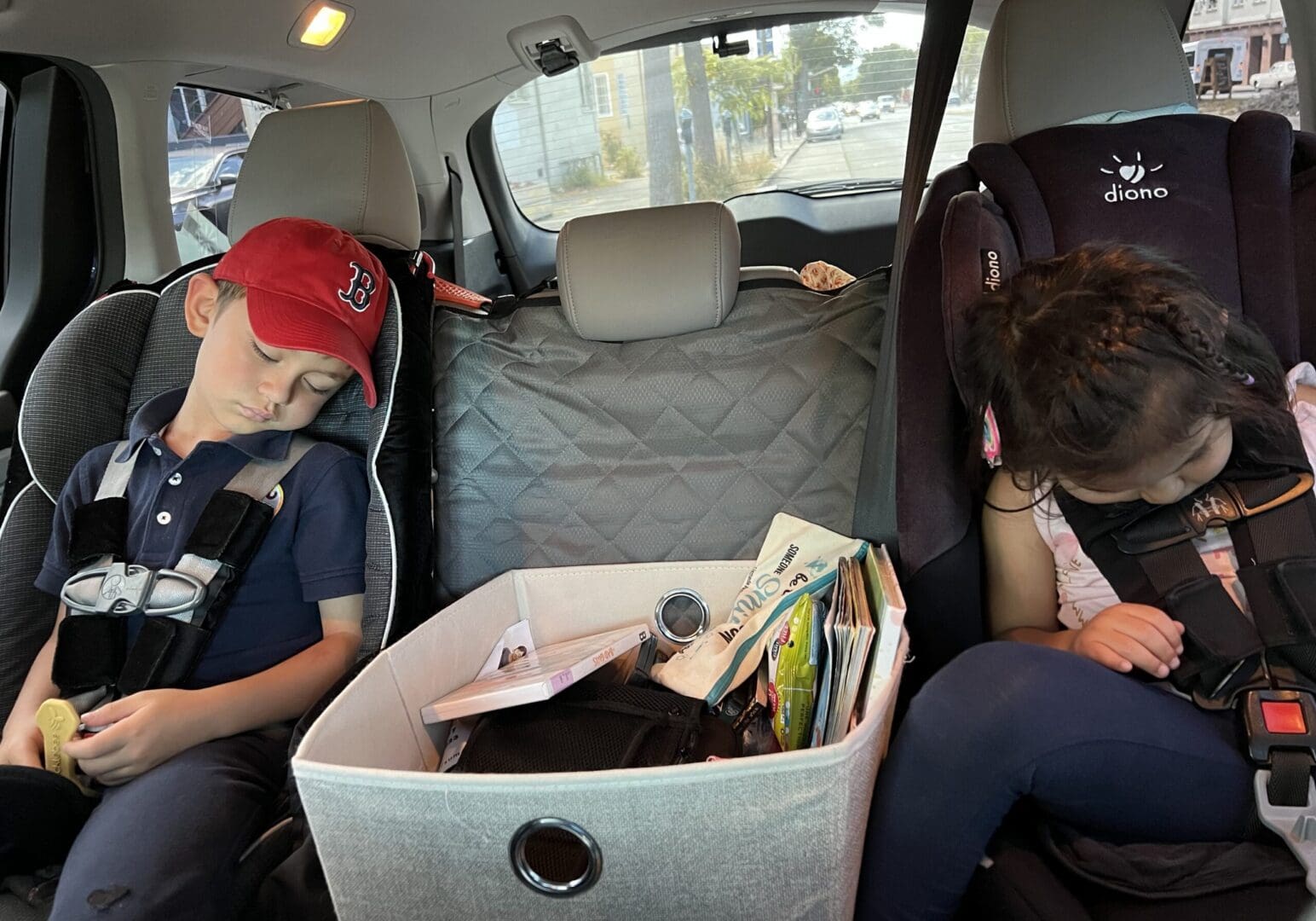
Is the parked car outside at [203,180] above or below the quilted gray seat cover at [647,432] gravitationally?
above

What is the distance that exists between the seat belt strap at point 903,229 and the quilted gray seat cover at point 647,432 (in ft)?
0.29

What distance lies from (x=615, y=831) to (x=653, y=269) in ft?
2.64

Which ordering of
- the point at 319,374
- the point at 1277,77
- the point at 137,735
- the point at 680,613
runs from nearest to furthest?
1. the point at 137,735
2. the point at 319,374
3. the point at 680,613
4. the point at 1277,77

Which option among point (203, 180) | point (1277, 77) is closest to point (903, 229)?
point (1277, 77)

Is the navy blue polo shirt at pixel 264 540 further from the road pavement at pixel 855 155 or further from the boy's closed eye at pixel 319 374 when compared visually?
the road pavement at pixel 855 155

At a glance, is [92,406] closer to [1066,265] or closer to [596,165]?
[1066,265]

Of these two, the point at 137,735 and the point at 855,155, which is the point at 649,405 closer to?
the point at 137,735

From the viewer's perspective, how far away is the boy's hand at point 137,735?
41.6 inches

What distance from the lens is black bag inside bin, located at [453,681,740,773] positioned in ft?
3.58

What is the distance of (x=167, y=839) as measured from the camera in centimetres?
99

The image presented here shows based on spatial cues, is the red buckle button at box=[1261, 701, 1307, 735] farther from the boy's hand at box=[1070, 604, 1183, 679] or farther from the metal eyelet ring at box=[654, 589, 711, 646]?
the metal eyelet ring at box=[654, 589, 711, 646]

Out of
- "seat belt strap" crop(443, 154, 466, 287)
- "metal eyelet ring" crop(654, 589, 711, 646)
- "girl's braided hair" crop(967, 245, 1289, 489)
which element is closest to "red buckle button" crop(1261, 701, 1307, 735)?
"girl's braided hair" crop(967, 245, 1289, 489)

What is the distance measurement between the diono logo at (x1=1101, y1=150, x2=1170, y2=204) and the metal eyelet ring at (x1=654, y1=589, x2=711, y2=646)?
2.37 ft

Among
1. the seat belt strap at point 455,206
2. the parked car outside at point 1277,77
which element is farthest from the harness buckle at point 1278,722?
the seat belt strap at point 455,206
